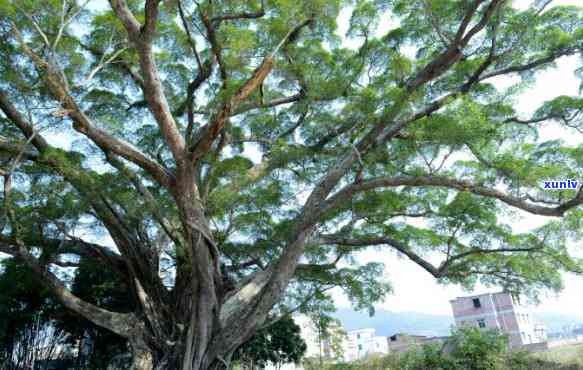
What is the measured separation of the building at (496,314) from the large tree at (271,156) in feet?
73.5

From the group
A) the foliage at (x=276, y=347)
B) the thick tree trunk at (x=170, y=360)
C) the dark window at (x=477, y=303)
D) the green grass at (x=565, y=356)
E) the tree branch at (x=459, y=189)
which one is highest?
the dark window at (x=477, y=303)

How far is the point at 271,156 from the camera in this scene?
6.55 metres

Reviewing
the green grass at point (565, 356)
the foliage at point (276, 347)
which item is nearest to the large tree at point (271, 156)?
the green grass at point (565, 356)

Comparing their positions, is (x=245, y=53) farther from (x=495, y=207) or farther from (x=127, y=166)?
(x=495, y=207)

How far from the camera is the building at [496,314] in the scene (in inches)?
1020

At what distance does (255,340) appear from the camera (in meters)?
9.34

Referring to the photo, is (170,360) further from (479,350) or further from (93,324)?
(479,350)

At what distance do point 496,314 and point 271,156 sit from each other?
2518 cm

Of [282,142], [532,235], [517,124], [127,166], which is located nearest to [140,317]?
[127,166]

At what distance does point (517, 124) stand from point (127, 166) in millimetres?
5723

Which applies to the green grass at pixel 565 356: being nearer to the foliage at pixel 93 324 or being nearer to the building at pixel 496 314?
the foliage at pixel 93 324

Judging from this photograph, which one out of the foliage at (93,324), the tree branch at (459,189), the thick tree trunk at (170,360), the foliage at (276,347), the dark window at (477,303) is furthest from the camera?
the dark window at (477,303)

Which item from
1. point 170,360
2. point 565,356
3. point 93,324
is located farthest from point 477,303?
point 170,360

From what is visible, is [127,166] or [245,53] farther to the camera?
[127,166]
